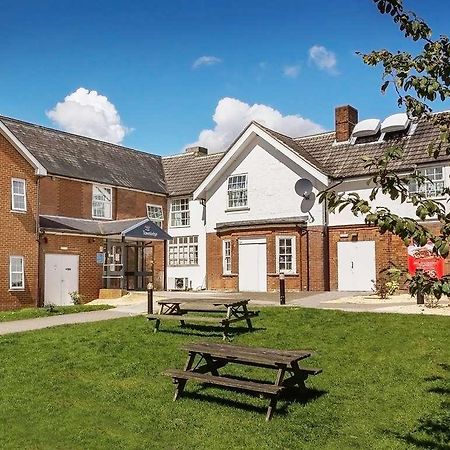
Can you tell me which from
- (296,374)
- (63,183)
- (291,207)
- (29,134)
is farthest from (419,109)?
(29,134)

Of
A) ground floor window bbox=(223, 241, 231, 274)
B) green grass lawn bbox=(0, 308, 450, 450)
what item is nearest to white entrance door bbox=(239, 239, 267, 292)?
ground floor window bbox=(223, 241, 231, 274)

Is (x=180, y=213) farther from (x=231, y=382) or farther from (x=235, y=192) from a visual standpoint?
(x=231, y=382)

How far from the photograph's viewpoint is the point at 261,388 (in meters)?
7.52

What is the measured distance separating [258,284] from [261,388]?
63.1 feet

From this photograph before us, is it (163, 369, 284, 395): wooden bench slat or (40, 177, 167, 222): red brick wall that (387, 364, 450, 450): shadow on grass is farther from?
(40, 177, 167, 222): red brick wall

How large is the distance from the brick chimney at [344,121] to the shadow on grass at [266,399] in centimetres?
2056

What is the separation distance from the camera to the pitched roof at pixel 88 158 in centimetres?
2672

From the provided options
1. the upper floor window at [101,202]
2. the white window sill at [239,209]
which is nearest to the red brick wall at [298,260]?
the white window sill at [239,209]

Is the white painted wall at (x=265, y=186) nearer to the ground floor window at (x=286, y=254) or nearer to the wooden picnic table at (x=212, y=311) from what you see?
the ground floor window at (x=286, y=254)

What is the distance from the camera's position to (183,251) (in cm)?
3159

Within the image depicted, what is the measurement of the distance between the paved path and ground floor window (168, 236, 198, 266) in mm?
11948

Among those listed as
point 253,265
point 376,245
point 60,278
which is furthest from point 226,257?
point 60,278

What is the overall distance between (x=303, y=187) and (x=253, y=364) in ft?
59.5

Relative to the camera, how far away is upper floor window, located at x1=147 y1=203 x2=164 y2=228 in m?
31.7
